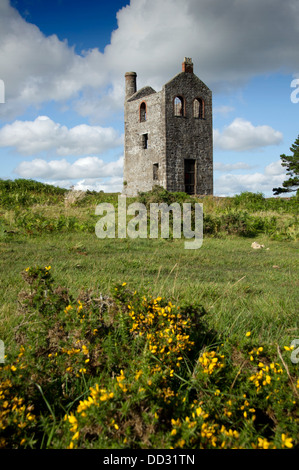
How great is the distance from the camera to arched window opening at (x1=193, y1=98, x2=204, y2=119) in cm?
2316

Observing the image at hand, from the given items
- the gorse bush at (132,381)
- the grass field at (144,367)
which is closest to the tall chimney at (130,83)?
the grass field at (144,367)

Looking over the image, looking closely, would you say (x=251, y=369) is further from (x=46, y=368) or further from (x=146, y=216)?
(x=146, y=216)

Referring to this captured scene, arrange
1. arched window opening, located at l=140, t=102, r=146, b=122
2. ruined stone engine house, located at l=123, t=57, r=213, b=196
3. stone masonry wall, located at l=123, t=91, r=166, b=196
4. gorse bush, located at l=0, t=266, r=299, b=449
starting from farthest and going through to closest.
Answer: arched window opening, located at l=140, t=102, r=146, b=122 < stone masonry wall, located at l=123, t=91, r=166, b=196 < ruined stone engine house, located at l=123, t=57, r=213, b=196 < gorse bush, located at l=0, t=266, r=299, b=449

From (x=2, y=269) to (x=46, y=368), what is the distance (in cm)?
350

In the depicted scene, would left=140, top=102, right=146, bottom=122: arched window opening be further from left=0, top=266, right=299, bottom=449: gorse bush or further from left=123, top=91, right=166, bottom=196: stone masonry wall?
left=0, top=266, right=299, bottom=449: gorse bush

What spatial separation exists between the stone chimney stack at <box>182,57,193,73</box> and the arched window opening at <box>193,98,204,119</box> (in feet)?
5.75

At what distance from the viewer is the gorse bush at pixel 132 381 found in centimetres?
187

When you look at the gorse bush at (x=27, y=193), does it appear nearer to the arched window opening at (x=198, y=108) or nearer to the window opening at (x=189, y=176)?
the window opening at (x=189, y=176)

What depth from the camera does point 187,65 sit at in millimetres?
22562

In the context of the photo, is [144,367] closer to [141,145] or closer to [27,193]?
[27,193]

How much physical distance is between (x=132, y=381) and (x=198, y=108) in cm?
2312

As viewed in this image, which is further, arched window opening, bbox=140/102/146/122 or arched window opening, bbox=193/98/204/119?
arched window opening, bbox=140/102/146/122

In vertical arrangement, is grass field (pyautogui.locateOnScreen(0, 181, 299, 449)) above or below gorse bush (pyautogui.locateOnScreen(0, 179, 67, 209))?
below

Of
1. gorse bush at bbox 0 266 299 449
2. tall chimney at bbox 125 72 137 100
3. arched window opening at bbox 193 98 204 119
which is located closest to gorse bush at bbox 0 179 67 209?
arched window opening at bbox 193 98 204 119
